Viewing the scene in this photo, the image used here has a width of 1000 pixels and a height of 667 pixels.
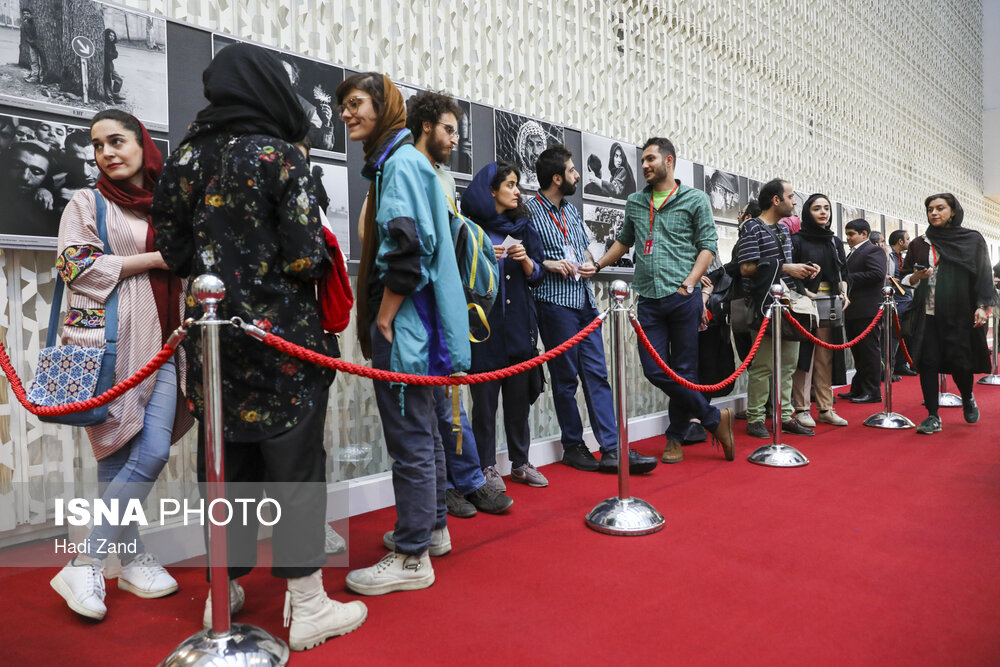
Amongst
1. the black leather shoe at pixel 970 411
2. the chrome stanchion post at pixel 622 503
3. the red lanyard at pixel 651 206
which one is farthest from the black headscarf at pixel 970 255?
the chrome stanchion post at pixel 622 503

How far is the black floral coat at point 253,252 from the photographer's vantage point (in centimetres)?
193

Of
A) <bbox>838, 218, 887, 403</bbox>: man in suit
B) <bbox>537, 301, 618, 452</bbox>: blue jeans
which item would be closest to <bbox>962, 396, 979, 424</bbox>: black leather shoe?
<bbox>838, 218, 887, 403</bbox>: man in suit

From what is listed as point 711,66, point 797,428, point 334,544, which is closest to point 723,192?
point 711,66

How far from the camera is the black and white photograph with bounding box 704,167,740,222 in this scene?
247 inches

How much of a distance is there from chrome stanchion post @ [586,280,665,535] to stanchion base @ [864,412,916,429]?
10.9ft

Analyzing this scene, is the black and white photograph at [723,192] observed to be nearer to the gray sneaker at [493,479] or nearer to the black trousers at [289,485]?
the gray sneaker at [493,479]

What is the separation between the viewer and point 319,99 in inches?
134

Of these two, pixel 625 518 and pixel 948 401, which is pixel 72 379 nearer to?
pixel 625 518

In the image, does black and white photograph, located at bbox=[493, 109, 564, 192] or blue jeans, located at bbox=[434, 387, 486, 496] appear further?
black and white photograph, located at bbox=[493, 109, 564, 192]

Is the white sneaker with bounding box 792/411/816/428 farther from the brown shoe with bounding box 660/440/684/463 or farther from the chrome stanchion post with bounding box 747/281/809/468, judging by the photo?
the brown shoe with bounding box 660/440/684/463

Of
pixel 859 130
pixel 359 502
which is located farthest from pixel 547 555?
pixel 859 130

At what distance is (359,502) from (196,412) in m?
1.60

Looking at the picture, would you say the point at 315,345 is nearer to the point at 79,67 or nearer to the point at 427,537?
the point at 427,537

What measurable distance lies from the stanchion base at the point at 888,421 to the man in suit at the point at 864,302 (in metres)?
1.14
